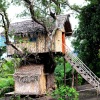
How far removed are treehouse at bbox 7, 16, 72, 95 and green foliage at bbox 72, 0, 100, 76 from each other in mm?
2490

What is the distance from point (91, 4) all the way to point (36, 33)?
20.4 ft

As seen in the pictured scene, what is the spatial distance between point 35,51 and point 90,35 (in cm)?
549

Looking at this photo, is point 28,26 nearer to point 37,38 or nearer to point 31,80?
point 37,38

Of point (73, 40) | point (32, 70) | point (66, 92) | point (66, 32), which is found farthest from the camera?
point (73, 40)

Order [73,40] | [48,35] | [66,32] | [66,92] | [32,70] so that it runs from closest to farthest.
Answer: [66,92], [48,35], [32,70], [66,32], [73,40]

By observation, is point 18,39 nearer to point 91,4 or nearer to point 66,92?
point 66,92

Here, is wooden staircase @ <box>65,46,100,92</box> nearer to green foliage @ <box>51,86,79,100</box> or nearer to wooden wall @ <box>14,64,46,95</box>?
wooden wall @ <box>14,64,46,95</box>

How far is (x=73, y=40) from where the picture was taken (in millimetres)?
31844

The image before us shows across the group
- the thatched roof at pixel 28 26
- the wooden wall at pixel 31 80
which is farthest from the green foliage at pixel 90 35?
the wooden wall at pixel 31 80

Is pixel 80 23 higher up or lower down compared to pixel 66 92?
higher up

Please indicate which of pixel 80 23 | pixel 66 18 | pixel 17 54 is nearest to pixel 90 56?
pixel 80 23

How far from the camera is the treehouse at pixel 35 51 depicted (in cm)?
2459

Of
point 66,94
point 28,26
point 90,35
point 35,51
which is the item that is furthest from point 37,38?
point 66,94

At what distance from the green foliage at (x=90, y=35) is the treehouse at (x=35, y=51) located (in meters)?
2.49
